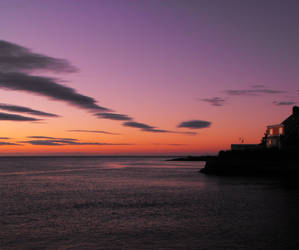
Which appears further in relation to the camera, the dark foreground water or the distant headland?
the distant headland

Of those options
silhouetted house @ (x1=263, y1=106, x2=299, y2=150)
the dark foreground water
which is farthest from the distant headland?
the dark foreground water

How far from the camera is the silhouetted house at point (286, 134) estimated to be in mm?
96438

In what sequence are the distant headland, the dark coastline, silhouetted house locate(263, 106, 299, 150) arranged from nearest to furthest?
the dark coastline
the distant headland
silhouetted house locate(263, 106, 299, 150)

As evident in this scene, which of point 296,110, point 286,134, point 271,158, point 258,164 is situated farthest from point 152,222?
point 296,110

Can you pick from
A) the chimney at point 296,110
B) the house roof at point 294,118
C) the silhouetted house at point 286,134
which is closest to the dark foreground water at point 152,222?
the silhouetted house at point 286,134

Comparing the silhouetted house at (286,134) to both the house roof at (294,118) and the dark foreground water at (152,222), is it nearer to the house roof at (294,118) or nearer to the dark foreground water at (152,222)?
the house roof at (294,118)

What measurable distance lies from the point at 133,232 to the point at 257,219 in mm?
13334

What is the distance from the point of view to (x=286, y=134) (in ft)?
325

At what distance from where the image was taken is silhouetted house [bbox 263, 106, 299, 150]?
96.4 meters

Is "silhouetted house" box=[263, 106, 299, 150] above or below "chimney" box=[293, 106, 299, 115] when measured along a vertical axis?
below

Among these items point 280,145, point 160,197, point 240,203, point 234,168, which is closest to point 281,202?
point 240,203

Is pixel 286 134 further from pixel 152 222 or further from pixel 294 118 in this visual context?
pixel 152 222

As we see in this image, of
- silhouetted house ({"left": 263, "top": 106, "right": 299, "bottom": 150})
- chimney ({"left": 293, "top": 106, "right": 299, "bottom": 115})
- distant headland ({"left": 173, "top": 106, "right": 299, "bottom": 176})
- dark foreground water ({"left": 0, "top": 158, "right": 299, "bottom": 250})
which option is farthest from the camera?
chimney ({"left": 293, "top": 106, "right": 299, "bottom": 115})

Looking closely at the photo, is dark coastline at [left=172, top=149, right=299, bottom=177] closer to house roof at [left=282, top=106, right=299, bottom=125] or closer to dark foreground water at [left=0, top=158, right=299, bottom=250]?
house roof at [left=282, top=106, right=299, bottom=125]
